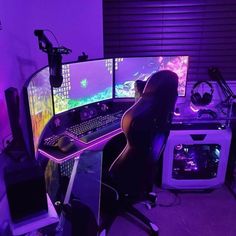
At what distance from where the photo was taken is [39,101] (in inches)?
59.8

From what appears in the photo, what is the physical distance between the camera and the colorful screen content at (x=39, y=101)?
1.36m

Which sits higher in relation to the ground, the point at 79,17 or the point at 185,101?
the point at 79,17

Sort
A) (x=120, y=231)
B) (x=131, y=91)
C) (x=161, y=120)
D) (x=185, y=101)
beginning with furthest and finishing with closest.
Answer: (x=185, y=101), (x=131, y=91), (x=120, y=231), (x=161, y=120)

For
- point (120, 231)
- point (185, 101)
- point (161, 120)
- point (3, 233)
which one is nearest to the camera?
point (3, 233)

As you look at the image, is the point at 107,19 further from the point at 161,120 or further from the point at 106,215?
the point at 106,215

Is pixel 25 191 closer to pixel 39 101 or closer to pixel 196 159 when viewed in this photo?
pixel 39 101

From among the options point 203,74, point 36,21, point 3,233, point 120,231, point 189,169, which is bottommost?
point 120,231

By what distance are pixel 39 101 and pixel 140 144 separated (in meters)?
0.61

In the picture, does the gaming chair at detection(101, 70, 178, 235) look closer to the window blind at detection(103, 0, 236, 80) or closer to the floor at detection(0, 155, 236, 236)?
the floor at detection(0, 155, 236, 236)

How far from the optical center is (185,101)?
2410mm

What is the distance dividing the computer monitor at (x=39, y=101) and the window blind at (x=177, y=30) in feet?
2.95

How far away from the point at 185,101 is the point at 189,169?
1.95 feet

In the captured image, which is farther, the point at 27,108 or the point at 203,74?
the point at 203,74

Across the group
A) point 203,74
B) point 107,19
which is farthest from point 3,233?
point 203,74
